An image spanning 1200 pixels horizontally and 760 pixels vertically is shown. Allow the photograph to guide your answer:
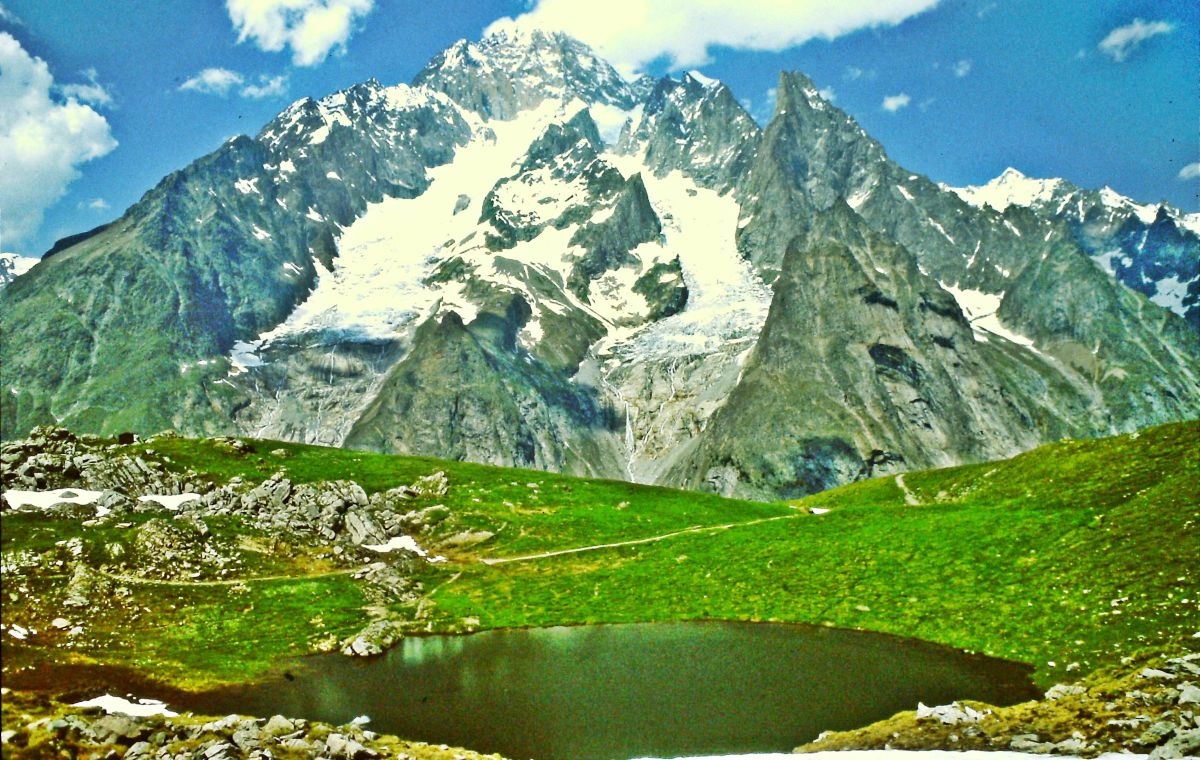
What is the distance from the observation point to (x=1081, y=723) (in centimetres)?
3186

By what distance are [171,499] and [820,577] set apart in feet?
220

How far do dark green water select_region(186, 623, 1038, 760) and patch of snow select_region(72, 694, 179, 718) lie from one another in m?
2.72

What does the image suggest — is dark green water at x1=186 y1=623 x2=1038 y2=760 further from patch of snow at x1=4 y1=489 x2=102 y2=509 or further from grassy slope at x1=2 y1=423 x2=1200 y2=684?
patch of snow at x1=4 y1=489 x2=102 y2=509

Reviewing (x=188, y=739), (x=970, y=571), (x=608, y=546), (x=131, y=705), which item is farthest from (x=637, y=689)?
(x=608, y=546)

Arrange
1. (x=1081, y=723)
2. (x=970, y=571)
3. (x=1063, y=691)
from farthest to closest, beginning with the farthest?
(x=970, y=571) → (x=1063, y=691) → (x=1081, y=723)

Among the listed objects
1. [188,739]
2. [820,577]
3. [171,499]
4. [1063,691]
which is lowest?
[1063,691]

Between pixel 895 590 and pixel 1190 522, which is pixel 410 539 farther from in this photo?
pixel 1190 522

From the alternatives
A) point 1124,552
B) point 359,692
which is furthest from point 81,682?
point 1124,552

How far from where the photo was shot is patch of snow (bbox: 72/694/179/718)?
3542cm

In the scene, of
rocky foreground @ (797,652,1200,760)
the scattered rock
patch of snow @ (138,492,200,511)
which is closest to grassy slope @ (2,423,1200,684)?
the scattered rock

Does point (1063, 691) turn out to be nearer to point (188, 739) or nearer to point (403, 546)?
point (188, 739)

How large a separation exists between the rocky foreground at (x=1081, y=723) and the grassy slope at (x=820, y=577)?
9506mm

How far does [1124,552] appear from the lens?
5756cm

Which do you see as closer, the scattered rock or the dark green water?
the scattered rock
